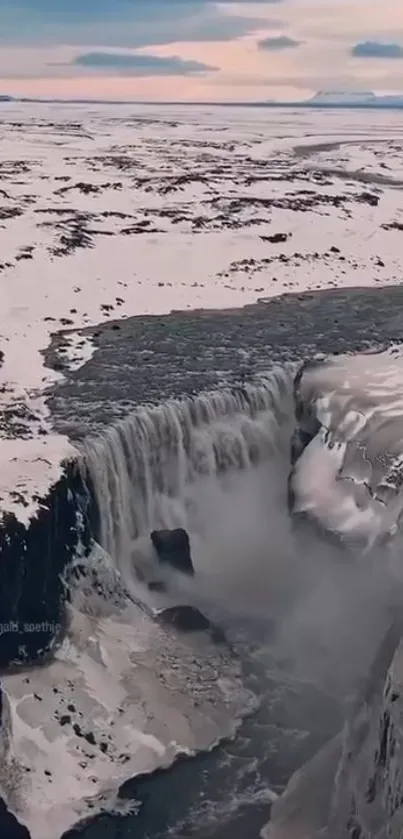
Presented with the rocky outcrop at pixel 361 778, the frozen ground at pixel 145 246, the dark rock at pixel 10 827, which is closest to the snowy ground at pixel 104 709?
the dark rock at pixel 10 827

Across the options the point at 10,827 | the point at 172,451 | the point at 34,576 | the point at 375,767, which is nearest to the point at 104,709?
the point at 34,576

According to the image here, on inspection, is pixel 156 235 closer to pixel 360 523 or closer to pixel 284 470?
pixel 284 470

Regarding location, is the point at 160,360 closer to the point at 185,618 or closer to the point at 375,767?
the point at 185,618

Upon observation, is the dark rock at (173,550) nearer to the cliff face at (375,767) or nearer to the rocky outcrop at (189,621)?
the rocky outcrop at (189,621)

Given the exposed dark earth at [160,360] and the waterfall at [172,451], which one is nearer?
the exposed dark earth at [160,360]

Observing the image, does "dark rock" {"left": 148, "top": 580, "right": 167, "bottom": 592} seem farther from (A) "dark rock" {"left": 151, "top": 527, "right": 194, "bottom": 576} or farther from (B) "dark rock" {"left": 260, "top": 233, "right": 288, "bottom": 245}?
(B) "dark rock" {"left": 260, "top": 233, "right": 288, "bottom": 245}

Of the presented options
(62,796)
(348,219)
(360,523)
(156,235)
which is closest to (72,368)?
(360,523)
